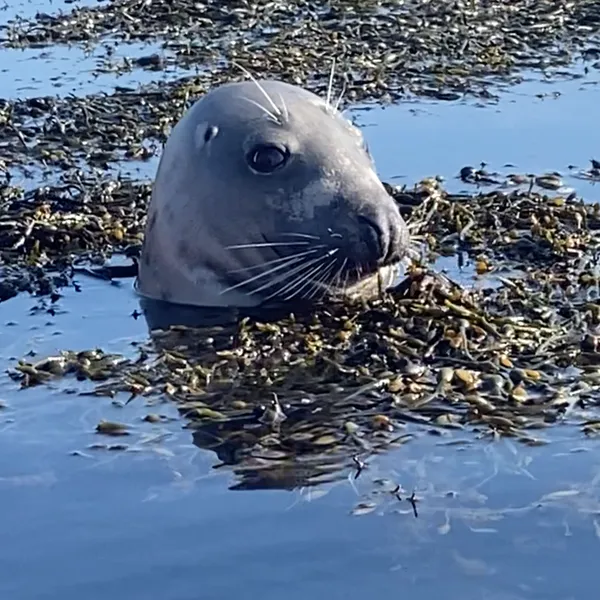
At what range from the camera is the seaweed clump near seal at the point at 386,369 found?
5.66 metres

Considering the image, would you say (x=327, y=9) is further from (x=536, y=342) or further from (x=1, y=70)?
(x=536, y=342)

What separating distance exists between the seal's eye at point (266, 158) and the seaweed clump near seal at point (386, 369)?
614 millimetres

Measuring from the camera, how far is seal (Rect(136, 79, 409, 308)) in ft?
21.9

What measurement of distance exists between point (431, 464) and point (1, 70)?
8558 millimetres

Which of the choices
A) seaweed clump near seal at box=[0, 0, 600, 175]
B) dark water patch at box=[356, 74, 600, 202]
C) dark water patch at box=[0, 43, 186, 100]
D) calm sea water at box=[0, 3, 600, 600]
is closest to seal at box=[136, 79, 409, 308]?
calm sea water at box=[0, 3, 600, 600]

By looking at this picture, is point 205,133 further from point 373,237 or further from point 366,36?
point 366,36

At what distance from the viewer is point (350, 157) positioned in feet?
22.7

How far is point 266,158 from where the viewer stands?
6.93m

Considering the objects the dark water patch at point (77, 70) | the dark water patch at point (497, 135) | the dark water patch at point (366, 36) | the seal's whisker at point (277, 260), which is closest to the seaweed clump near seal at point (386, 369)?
the seal's whisker at point (277, 260)

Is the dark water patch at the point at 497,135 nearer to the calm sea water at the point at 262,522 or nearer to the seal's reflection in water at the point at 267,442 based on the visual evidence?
the seal's reflection in water at the point at 267,442

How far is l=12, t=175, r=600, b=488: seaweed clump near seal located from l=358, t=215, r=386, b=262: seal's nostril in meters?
0.31

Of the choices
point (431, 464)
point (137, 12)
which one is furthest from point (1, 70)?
point (431, 464)

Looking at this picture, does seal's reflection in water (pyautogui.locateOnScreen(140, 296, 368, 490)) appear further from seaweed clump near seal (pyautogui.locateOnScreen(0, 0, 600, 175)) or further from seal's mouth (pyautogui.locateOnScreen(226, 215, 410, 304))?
seaweed clump near seal (pyautogui.locateOnScreen(0, 0, 600, 175))

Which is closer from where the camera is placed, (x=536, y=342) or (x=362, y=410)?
(x=362, y=410)
